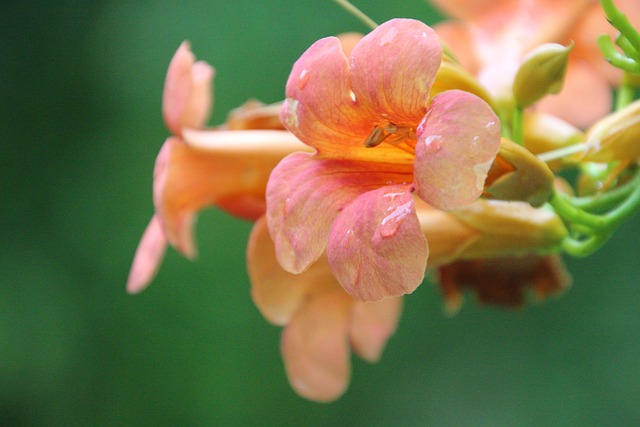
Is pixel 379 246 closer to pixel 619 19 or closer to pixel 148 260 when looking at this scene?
pixel 619 19

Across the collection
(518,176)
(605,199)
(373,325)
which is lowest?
(373,325)

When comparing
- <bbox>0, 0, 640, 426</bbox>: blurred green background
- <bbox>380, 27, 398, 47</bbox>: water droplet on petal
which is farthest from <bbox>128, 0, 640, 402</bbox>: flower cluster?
<bbox>0, 0, 640, 426</bbox>: blurred green background

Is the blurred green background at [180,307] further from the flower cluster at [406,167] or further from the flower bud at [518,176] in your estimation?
the flower bud at [518,176]

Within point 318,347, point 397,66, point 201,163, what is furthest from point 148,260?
point 397,66

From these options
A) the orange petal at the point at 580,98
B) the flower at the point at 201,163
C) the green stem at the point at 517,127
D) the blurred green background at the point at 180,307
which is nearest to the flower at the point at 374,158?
the green stem at the point at 517,127

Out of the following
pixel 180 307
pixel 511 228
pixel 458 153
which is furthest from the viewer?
pixel 180 307

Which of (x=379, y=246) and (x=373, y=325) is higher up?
(x=379, y=246)

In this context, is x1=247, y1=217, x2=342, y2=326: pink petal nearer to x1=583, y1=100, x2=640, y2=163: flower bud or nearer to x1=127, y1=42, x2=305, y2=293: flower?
x1=127, y1=42, x2=305, y2=293: flower

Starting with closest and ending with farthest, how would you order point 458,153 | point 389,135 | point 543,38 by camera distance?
point 458,153 < point 389,135 < point 543,38
